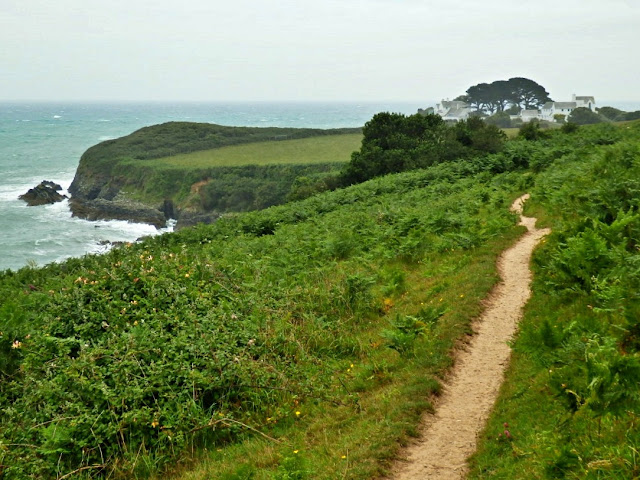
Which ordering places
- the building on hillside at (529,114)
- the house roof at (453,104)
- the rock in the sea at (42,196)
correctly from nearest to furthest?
the rock in the sea at (42,196)
the building on hillside at (529,114)
the house roof at (453,104)

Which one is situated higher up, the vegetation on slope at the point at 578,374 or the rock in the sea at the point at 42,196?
the vegetation on slope at the point at 578,374

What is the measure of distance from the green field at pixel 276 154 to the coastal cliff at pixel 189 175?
16 cm

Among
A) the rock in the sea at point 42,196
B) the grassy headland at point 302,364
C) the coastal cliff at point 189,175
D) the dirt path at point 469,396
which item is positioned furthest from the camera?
the rock in the sea at point 42,196

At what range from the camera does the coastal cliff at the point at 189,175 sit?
235 ft

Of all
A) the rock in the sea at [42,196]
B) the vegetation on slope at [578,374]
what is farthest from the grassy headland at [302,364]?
the rock in the sea at [42,196]

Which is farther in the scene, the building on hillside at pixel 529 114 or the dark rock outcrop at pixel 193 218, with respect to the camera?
the building on hillside at pixel 529 114

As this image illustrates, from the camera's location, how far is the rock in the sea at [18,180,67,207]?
3024 inches

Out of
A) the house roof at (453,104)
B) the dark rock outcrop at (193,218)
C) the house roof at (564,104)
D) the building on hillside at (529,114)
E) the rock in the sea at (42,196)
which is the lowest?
the dark rock outcrop at (193,218)

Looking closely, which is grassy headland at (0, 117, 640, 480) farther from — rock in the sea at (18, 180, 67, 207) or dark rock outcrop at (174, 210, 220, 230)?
rock in the sea at (18, 180, 67, 207)

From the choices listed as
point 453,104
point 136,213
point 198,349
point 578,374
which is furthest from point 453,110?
point 578,374

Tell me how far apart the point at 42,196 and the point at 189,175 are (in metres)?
20.4

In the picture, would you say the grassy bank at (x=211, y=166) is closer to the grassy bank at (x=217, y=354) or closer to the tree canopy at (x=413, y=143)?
the tree canopy at (x=413, y=143)

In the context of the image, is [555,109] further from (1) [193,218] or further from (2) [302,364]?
(2) [302,364]

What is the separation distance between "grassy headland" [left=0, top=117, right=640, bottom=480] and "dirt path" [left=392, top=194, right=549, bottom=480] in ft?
0.87
